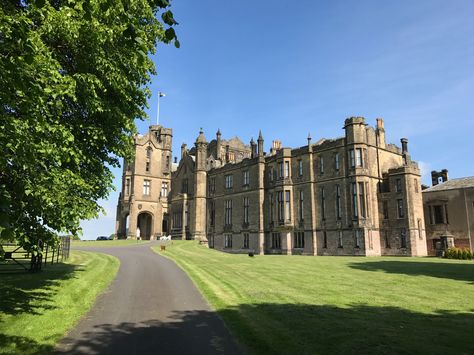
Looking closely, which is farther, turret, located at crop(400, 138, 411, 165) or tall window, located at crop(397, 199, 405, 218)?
turret, located at crop(400, 138, 411, 165)

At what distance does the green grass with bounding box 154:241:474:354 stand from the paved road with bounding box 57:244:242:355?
24.1 inches

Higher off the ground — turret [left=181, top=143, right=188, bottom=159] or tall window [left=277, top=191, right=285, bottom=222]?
turret [left=181, top=143, right=188, bottom=159]

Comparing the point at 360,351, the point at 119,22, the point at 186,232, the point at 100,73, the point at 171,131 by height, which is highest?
the point at 171,131


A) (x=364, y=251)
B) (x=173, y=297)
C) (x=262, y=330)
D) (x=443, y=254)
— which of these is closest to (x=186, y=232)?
(x=364, y=251)

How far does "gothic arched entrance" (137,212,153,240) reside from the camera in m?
69.4

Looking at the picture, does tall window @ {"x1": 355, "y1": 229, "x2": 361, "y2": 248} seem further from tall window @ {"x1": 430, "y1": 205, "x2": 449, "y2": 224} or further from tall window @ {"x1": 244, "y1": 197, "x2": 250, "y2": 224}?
tall window @ {"x1": 244, "y1": 197, "x2": 250, "y2": 224}

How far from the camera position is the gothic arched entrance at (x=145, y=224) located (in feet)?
228

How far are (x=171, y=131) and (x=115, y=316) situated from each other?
206 ft

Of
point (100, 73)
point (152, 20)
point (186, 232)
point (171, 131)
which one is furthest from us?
point (171, 131)

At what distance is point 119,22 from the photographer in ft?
43.3

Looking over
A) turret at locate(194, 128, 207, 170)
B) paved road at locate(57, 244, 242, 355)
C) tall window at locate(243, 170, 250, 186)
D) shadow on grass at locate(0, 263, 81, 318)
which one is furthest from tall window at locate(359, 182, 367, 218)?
shadow on grass at locate(0, 263, 81, 318)

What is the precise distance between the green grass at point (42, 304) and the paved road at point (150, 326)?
1.32ft

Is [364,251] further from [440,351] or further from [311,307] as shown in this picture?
[440,351]

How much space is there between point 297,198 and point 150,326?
3962 centimetres
